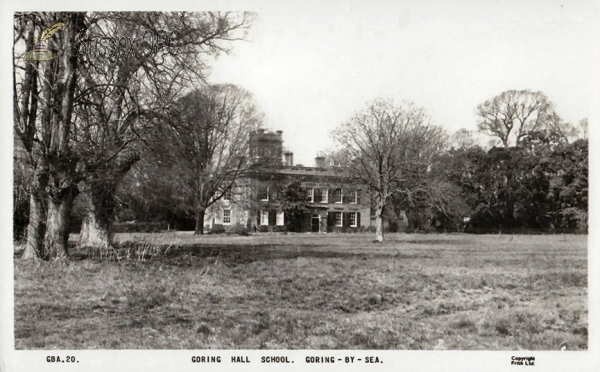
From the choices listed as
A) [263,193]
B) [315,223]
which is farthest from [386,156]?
[315,223]

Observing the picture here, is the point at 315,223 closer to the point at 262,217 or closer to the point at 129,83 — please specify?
the point at 262,217

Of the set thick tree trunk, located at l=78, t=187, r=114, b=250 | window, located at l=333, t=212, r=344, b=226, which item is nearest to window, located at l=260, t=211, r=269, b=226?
window, located at l=333, t=212, r=344, b=226

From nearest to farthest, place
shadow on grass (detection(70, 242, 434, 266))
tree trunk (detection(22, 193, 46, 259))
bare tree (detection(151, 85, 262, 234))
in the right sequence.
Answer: tree trunk (detection(22, 193, 46, 259))
bare tree (detection(151, 85, 262, 234))
shadow on grass (detection(70, 242, 434, 266))

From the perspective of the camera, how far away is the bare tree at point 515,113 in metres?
7.19

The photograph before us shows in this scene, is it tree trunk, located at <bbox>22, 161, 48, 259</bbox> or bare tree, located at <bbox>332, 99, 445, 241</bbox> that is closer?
tree trunk, located at <bbox>22, 161, 48, 259</bbox>

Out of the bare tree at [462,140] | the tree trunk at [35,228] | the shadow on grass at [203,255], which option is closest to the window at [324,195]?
the shadow on grass at [203,255]

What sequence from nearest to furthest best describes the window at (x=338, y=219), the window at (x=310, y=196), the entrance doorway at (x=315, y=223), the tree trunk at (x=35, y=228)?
the tree trunk at (x=35, y=228) < the window at (x=310, y=196) < the window at (x=338, y=219) < the entrance doorway at (x=315, y=223)

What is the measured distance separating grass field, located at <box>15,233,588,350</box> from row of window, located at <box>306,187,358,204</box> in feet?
31.3

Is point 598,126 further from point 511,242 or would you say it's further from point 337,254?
point 511,242

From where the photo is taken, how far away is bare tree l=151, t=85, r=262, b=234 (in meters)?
8.41

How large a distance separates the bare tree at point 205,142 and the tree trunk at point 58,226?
5.98 feet

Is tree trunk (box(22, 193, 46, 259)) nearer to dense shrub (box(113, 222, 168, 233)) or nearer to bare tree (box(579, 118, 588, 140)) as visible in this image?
dense shrub (box(113, 222, 168, 233))

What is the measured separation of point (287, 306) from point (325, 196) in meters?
13.2

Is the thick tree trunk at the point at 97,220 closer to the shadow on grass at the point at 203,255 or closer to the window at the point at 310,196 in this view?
the shadow on grass at the point at 203,255
